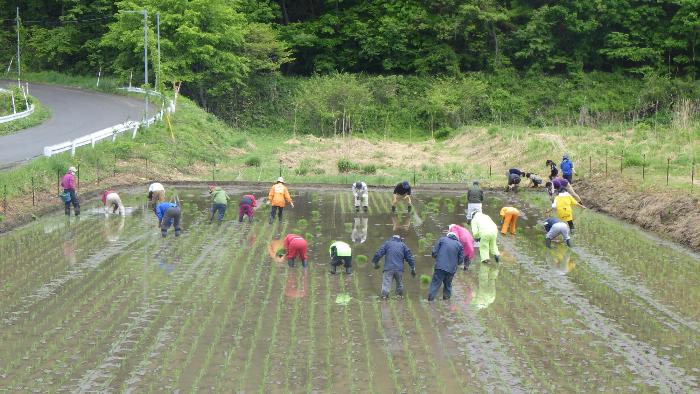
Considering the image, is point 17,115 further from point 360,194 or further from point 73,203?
point 360,194

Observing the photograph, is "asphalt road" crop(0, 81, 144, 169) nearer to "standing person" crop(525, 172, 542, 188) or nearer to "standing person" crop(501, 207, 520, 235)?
"standing person" crop(501, 207, 520, 235)

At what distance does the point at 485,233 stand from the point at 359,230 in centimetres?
543

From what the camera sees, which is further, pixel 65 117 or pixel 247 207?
pixel 65 117

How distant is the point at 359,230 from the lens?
2536 centimetres

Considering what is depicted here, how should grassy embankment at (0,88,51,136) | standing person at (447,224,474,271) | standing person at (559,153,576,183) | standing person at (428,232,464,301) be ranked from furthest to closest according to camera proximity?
grassy embankment at (0,88,51,136), standing person at (559,153,576,183), standing person at (447,224,474,271), standing person at (428,232,464,301)

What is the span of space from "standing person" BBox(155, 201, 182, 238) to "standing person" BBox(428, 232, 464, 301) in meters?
8.95

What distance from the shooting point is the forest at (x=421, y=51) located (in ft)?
192

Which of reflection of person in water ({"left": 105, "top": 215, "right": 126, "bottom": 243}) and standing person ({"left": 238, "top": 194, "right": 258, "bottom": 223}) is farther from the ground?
standing person ({"left": 238, "top": 194, "right": 258, "bottom": 223})

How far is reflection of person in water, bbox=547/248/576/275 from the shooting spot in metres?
20.6

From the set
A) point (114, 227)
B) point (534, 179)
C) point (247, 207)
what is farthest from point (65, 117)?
point (534, 179)

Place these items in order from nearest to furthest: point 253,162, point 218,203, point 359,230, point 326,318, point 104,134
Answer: point 326,318, point 359,230, point 218,203, point 104,134, point 253,162

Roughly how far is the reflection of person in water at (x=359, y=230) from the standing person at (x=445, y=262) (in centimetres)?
615

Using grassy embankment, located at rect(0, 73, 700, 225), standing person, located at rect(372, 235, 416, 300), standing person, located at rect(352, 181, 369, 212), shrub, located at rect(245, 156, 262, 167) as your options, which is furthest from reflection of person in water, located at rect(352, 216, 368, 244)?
shrub, located at rect(245, 156, 262, 167)

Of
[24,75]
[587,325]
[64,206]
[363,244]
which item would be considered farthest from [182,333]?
[24,75]
